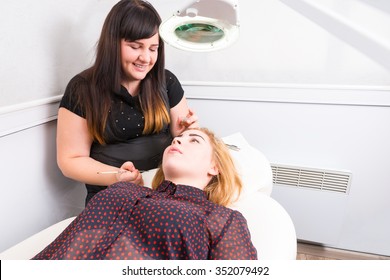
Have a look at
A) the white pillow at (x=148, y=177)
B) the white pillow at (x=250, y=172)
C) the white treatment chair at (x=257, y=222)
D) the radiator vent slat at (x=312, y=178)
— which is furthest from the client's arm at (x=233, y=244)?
the radiator vent slat at (x=312, y=178)

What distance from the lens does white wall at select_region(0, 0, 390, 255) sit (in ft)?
4.03

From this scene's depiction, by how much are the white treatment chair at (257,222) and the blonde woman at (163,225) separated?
0.41 feet

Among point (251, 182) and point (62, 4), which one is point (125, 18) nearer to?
point (62, 4)

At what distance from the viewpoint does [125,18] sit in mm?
1120

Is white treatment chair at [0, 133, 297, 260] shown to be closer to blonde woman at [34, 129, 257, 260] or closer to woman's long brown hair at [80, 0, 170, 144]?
blonde woman at [34, 129, 257, 260]

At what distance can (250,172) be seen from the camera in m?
1.30

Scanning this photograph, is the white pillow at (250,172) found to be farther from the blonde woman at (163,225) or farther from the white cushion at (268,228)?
the blonde woman at (163,225)

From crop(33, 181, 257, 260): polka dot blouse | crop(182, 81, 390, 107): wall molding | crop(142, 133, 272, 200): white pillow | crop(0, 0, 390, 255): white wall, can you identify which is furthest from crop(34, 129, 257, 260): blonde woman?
crop(182, 81, 390, 107): wall molding

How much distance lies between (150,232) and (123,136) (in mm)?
496

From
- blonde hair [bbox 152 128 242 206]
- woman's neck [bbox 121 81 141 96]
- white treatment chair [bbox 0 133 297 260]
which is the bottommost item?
white treatment chair [bbox 0 133 297 260]

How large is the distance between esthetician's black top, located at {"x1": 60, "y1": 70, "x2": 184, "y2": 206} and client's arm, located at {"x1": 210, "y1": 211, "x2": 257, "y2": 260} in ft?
1.71
